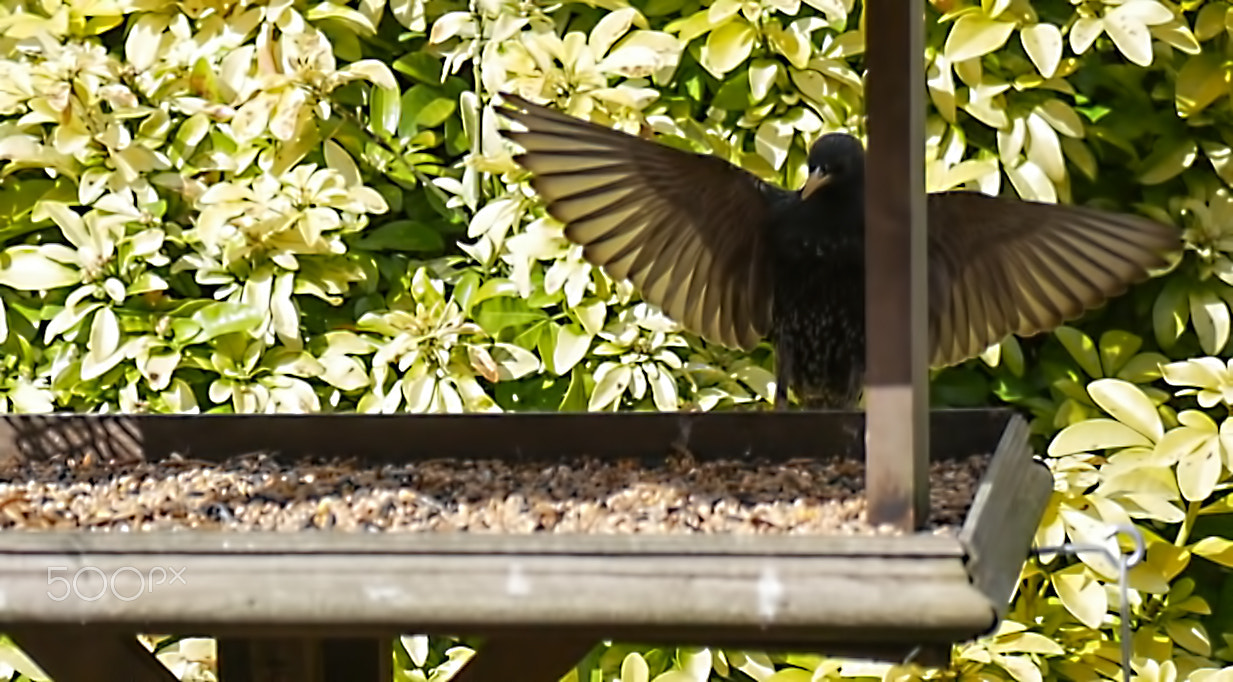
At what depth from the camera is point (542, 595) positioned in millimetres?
847

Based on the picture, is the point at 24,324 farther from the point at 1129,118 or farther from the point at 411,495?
the point at 1129,118

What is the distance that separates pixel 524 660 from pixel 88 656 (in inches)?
11.4

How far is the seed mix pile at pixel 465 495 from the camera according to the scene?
1.10 m

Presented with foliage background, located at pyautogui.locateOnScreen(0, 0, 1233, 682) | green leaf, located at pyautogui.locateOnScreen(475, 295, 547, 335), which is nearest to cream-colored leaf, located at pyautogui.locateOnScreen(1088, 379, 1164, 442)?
foliage background, located at pyautogui.locateOnScreen(0, 0, 1233, 682)

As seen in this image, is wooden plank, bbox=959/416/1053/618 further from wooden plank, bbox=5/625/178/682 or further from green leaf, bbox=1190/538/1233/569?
green leaf, bbox=1190/538/1233/569

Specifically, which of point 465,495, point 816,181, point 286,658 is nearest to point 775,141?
point 816,181

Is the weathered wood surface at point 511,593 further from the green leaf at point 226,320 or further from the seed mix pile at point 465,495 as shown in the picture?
the green leaf at point 226,320

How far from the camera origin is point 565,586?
85 cm

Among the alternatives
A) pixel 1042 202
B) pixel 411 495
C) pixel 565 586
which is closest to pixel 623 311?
pixel 1042 202

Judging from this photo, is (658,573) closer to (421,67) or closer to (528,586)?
(528,586)

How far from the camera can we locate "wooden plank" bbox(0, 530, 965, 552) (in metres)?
0.85

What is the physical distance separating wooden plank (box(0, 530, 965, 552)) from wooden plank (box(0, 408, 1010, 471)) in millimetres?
565

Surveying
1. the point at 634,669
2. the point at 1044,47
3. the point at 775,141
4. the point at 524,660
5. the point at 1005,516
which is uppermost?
the point at 1044,47

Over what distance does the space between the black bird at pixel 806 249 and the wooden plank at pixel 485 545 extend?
0.84 meters
